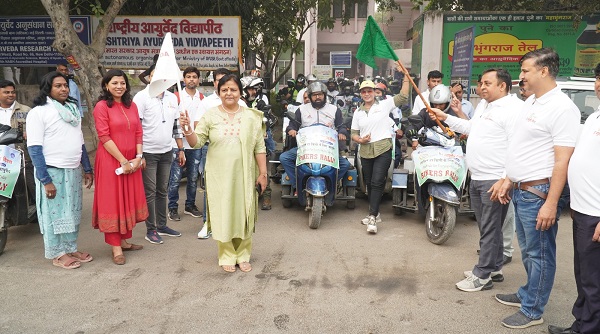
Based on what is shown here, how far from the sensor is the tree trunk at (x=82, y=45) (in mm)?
8203

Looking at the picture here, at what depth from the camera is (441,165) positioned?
5.78m

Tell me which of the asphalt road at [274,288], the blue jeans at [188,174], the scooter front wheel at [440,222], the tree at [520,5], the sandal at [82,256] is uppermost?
the tree at [520,5]

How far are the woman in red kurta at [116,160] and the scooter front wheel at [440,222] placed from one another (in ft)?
10.3

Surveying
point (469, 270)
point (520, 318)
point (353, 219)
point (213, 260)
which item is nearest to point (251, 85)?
point (353, 219)

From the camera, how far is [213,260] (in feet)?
16.7

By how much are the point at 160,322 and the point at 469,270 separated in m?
2.79

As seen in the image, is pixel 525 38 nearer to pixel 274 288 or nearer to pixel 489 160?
pixel 489 160

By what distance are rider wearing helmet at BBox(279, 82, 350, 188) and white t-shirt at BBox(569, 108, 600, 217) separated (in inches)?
149

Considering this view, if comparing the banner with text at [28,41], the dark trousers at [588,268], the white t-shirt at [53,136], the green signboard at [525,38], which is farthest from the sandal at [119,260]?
the green signboard at [525,38]

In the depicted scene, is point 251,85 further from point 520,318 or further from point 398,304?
point 520,318

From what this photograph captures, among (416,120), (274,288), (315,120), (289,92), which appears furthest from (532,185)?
(289,92)

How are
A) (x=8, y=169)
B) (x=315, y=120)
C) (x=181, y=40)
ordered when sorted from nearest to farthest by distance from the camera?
(x=8, y=169) → (x=315, y=120) → (x=181, y=40)

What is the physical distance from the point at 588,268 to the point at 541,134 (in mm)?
871

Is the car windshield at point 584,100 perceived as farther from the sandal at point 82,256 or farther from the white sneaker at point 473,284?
the sandal at point 82,256
